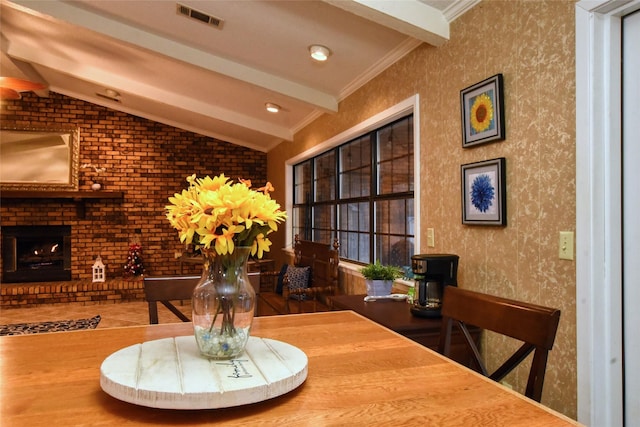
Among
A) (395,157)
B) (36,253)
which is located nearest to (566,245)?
(395,157)

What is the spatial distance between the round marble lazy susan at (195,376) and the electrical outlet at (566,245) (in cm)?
114

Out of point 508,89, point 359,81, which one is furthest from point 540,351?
point 359,81

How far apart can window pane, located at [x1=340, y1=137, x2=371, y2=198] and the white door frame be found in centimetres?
213

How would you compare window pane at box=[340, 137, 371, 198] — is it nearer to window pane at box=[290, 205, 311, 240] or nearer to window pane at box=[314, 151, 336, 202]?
window pane at box=[314, 151, 336, 202]

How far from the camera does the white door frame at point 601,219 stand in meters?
1.55

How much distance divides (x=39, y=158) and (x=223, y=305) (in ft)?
21.2

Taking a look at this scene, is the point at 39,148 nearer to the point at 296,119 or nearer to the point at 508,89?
the point at 296,119

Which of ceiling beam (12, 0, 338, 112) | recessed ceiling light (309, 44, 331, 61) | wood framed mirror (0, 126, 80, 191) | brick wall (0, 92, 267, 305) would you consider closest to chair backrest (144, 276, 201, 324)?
recessed ceiling light (309, 44, 331, 61)

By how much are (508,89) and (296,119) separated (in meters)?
3.22

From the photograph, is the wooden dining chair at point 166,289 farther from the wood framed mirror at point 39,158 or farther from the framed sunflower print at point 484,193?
the wood framed mirror at point 39,158

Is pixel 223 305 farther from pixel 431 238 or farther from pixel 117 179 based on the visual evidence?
pixel 117 179

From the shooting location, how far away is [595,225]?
1.55m

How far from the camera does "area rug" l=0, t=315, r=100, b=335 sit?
4504mm

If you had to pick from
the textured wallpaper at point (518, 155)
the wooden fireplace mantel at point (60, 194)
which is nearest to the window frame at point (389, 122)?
the textured wallpaper at point (518, 155)
